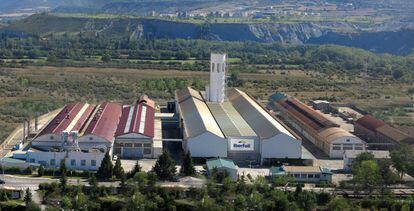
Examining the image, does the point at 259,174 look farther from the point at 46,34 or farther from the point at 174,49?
the point at 46,34

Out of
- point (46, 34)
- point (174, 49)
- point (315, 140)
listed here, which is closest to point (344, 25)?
point (174, 49)

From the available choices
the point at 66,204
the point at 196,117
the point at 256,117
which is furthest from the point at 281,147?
the point at 66,204

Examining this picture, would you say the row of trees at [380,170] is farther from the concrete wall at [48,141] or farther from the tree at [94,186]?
the concrete wall at [48,141]

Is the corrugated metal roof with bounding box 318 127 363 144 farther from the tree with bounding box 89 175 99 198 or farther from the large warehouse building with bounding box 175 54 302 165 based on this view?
the tree with bounding box 89 175 99 198

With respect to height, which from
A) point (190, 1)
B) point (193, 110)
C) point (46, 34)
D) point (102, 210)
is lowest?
point (102, 210)

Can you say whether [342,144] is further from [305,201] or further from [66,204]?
[66,204]

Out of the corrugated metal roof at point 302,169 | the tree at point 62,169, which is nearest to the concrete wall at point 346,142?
the corrugated metal roof at point 302,169

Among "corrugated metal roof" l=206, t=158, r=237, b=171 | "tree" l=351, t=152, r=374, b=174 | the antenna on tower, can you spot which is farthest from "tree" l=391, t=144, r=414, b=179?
the antenna on tower

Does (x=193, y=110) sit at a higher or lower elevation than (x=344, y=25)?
lower
